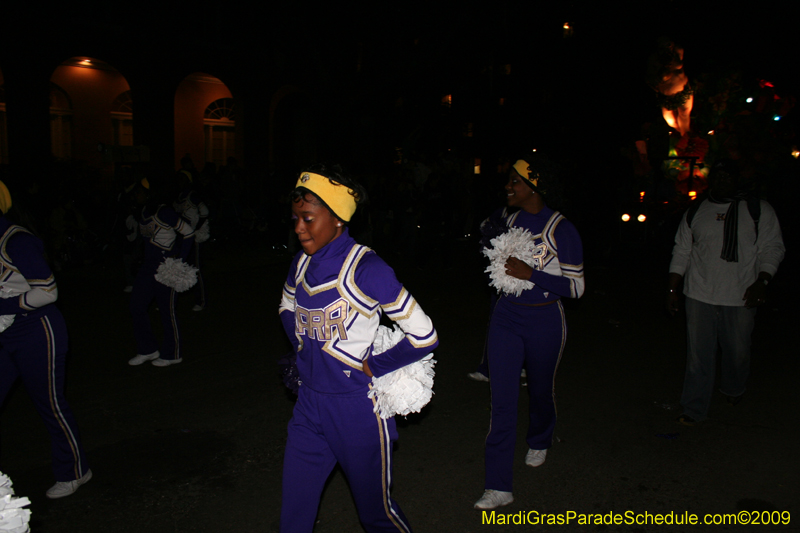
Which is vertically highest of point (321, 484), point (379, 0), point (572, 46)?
point (572, 46)

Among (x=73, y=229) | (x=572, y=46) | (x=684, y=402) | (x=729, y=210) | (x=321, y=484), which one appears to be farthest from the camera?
(x=572, y=46)

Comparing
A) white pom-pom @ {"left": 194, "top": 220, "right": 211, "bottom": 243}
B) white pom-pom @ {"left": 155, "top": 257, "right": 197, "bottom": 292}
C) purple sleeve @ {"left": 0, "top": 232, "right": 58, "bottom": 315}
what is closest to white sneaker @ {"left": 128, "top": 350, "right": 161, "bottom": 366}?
white pom-pom @ {"left": 155, "top": 257, "right": 197, "bottom": 292}

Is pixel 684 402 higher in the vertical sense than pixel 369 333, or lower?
lower

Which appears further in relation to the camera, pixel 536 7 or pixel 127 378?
pixel 536 7

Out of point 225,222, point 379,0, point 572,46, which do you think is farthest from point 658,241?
point 572,46

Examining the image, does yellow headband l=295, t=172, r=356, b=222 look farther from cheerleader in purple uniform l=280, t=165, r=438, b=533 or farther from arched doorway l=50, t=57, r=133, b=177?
arched doorway l=50, t=57, r=133, b=177

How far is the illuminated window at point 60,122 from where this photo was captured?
19867mm

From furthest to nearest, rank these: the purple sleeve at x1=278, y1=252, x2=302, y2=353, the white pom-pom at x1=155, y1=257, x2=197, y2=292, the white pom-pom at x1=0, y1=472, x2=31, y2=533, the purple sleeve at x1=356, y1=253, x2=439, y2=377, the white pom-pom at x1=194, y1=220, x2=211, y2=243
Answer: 1. the white pom-pom at x1=194, y1=220, x2=211, y2=243
2. the white pom-pom at x1=155, y1=257, x2=197, y2=292
3. the purple sleeve at x1=278, y1=252, x2=302, y2=353
4. the purple sleeve at x1=356, y1=253, x2=439, y2=377
5. the white pom-pom at x1=0, y1=472, x2=31, y2=533

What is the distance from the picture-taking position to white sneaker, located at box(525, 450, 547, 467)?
14.6 ft

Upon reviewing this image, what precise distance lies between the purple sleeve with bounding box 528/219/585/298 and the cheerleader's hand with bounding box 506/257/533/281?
4 cm

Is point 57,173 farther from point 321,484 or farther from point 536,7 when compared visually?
point 536,7

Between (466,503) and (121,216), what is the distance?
31.1 ft

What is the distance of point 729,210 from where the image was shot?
4938 mm

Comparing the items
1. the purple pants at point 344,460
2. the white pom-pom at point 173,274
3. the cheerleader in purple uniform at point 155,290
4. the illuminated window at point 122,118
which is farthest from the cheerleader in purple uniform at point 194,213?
the illuminated window at point 122,118
